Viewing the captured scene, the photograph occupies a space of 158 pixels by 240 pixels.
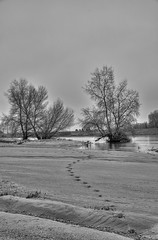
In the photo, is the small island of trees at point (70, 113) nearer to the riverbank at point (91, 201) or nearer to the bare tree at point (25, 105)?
the bare tree at point (25, 105)

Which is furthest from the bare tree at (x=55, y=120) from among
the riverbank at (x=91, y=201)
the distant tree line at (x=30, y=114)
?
the riverbank at (x=91, y=201)

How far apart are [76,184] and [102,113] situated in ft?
103

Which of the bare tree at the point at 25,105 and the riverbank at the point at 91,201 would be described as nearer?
A: the riverbank at the point at 91,201

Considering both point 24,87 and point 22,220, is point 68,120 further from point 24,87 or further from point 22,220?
point 22,220

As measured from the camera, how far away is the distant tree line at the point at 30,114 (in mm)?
46531

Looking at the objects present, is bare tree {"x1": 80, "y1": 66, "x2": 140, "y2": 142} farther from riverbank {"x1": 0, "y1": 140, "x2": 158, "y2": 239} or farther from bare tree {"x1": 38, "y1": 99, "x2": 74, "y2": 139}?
riverbank {"x1": 0, "y1": 140, "x2": 158, "y2": 239}

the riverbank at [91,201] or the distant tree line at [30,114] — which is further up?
the distant tree line at [30,114]

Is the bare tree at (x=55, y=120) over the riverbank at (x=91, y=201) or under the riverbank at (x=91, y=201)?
over

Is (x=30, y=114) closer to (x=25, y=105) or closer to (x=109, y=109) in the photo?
(x=25, y=105)

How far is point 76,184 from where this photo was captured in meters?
6.96

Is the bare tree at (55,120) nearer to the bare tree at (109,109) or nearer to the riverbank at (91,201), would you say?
the bare tree at (109,109)

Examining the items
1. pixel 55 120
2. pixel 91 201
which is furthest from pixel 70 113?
pixel 91 201

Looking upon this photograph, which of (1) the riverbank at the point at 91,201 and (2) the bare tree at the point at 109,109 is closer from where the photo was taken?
(1) the riverbank at the point at 91,201

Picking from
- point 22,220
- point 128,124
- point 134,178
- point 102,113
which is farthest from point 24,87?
point 22,220
